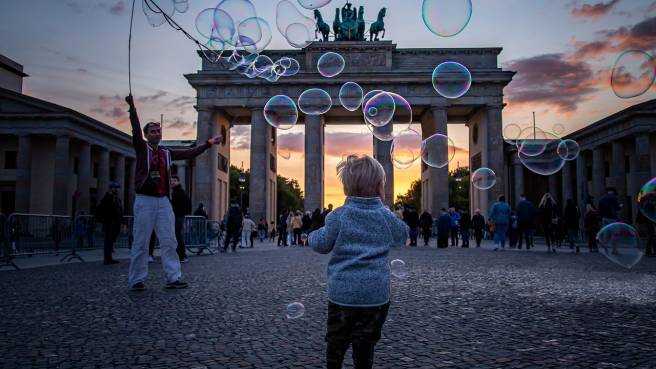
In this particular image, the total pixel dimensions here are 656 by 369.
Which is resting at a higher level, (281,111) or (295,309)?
(281,111)

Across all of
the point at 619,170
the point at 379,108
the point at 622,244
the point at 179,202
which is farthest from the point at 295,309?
the point at 619,170

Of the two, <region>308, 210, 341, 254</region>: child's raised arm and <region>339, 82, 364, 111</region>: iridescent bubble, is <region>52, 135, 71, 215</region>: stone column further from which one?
<region>308, 210, 341, 254</region>: child's raised arm

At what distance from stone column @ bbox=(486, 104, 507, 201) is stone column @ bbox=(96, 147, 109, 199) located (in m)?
36.2

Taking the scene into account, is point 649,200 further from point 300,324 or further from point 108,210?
point 108,210

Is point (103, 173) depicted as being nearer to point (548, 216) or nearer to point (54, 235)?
point (54, 235)

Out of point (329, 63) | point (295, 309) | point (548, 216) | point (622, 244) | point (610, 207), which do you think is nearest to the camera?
point (295, 309)

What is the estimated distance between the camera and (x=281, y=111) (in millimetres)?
17297

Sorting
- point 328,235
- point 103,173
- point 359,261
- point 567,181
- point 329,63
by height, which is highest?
point 329,63

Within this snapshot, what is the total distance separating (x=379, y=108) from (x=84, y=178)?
43468 mm

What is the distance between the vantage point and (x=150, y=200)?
24.7 feet

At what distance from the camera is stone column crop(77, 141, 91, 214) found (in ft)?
164

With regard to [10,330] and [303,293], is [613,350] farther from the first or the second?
[10,330]

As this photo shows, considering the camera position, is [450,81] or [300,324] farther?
[450,81]

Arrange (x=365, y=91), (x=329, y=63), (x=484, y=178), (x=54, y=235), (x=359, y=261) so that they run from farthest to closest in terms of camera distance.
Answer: (x=365, y=91)
(x=484, y=178)
(x=329, y=63)
(x=54, y=235)
(x=359, y=261)
